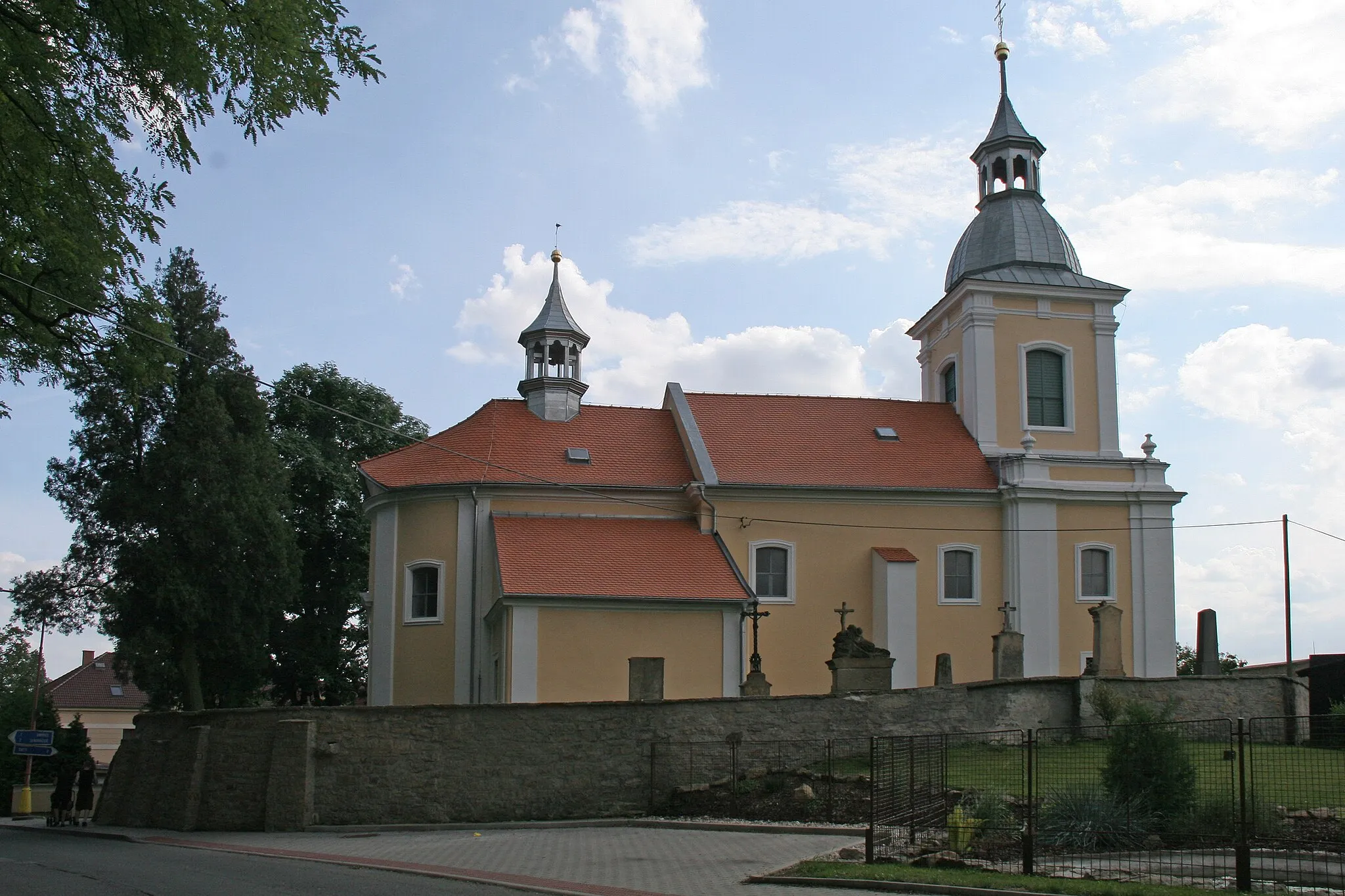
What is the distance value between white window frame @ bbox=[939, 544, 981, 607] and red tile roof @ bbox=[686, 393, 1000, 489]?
55.5 inches

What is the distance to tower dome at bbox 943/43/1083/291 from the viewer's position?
32.4m

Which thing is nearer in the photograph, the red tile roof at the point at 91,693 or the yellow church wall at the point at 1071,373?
the yellow church wall at the point at 1071,373

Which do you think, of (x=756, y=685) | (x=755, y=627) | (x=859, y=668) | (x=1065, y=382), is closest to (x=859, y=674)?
(x=859, y=668)

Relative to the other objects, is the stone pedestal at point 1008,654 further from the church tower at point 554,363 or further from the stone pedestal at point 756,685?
the church tower at point 554,363

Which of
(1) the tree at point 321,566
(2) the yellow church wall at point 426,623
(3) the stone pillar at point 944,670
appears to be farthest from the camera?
(1) the tree at point 321,566

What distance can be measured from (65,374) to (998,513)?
2278 cm

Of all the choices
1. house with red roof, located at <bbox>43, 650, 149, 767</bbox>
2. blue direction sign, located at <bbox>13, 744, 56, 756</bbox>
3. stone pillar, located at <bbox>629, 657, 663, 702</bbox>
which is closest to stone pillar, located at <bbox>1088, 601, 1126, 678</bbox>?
stone pillar, located at <bbox>629, 657, 663, 702</bbox>

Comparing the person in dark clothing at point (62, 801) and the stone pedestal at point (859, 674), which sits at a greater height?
the stone pedestal at point (859, 674)

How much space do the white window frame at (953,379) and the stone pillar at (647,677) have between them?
14.6 metres

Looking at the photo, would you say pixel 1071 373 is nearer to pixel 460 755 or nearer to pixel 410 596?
pixel 410 596

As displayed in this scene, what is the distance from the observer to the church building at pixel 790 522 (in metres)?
25.3

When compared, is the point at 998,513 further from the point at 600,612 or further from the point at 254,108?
the point at 254,108

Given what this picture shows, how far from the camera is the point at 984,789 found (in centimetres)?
1401

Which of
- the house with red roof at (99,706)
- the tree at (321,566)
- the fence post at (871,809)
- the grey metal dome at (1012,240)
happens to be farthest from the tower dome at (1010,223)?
the house with red roof at (99,706)
